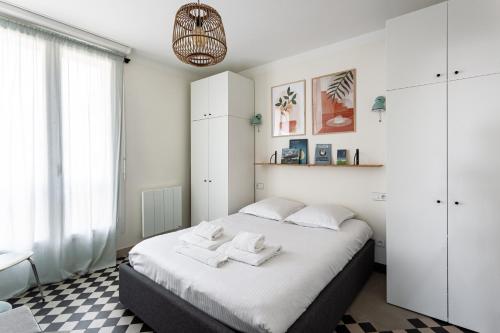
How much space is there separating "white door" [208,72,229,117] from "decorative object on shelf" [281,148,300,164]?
0.97 m

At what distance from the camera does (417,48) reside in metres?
2.02

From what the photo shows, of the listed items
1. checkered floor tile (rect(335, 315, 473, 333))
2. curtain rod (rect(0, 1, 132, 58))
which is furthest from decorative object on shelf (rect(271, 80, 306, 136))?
Answer: checkered floor tile (rect(335, 315, 473, 333))

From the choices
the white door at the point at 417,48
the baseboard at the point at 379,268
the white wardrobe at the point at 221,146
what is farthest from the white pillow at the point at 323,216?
the white door at the point at 417,48

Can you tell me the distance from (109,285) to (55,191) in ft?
3.68

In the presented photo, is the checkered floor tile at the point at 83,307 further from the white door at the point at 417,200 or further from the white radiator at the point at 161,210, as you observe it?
the white door at the point at 417,200

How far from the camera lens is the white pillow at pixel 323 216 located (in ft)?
8.25

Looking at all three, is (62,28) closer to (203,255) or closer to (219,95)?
(219,95)

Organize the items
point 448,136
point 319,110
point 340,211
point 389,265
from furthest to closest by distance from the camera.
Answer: point 319,110, point 340,211, point 389,265, point 448,136

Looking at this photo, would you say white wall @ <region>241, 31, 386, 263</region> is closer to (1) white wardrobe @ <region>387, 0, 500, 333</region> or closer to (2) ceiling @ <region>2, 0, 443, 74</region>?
(2) ceiling @ <region>2, 0, 443, 74</region>

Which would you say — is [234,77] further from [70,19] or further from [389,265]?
[389,265]

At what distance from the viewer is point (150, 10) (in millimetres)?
2291

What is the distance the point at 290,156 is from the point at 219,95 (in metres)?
1.31

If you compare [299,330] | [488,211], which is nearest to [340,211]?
[488,211]

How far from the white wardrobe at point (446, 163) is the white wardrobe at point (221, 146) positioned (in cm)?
194
